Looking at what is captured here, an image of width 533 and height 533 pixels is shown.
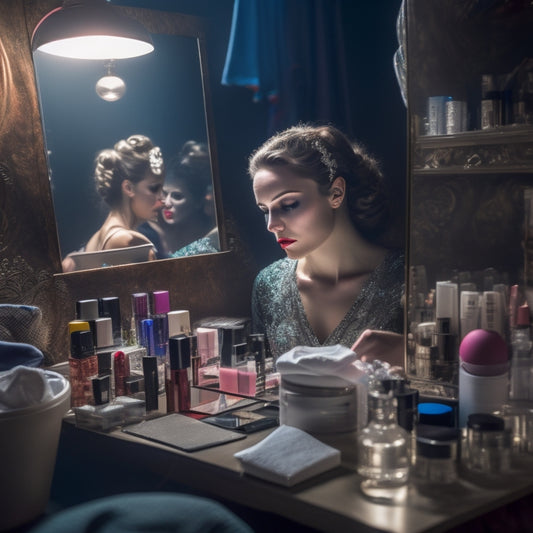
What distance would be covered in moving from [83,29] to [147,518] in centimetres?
109

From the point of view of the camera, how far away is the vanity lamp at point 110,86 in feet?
5.99

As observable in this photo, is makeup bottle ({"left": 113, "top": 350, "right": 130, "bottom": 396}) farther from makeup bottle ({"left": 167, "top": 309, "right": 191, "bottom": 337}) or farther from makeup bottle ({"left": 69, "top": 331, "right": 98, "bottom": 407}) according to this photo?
makeup bottle ({"left": 167, "top": 309, "right": 191, "bottom": 337})

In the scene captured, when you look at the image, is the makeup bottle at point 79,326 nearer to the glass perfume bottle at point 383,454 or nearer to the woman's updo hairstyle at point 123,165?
the woman's updo hairstyle at point 123,165

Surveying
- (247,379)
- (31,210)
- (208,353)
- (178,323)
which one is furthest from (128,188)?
(247,379)

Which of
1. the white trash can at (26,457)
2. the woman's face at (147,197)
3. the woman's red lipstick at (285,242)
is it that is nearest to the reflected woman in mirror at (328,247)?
the woman's red lipstick at (285,242)

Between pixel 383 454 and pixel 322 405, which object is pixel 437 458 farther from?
pixel 322 405

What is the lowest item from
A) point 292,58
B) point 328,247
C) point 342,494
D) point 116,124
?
point 342,494

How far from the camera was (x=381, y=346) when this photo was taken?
1.70 meters

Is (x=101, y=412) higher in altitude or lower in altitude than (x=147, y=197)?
lower

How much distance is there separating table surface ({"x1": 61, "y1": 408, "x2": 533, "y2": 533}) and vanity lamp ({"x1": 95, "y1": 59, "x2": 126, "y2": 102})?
92 centimetres

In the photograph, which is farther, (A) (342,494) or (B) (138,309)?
(B) (138,309)

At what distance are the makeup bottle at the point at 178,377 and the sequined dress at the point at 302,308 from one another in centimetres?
34

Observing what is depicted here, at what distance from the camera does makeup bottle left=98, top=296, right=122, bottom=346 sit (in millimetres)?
1791

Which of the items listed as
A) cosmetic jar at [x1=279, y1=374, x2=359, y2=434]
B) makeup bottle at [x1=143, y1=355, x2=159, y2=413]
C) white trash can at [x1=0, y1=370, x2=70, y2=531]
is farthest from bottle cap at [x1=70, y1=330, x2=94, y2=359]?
cosmetic jar at [x1=279, y1=374, x2=359, y2=434]
